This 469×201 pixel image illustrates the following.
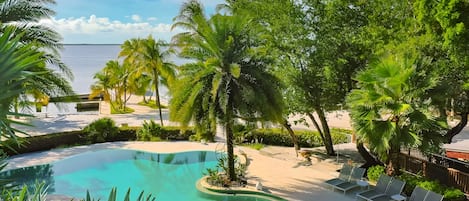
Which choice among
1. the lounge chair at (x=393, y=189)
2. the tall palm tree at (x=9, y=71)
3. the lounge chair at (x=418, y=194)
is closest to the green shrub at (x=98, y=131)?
the lounge chair at (x=393, y=189)

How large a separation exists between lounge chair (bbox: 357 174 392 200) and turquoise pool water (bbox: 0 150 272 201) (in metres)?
3.35

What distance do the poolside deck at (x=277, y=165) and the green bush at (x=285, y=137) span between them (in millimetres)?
858

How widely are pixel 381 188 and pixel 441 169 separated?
2.23 meters

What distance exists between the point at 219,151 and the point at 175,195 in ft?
18.7

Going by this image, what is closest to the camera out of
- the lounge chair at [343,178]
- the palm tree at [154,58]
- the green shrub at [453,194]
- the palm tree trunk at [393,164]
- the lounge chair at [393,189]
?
the green shrub at [453,194]

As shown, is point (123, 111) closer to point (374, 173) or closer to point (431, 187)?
point (374, 173)

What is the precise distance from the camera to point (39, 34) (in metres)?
13.8

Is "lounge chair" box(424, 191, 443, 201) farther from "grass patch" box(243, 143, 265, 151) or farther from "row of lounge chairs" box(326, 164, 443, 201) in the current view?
"grass patch" box(243, 143, 265, 151)

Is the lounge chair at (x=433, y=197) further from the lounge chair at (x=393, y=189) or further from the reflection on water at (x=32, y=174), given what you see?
the reflection on water at (x=32, y=174)

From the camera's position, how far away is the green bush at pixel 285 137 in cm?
2095

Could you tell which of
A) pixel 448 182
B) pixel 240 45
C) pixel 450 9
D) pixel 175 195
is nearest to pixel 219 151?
pixel 175 195

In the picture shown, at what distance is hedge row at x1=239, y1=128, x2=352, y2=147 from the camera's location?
20953 mm

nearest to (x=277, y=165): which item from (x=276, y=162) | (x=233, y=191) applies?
(x=276, y=162)

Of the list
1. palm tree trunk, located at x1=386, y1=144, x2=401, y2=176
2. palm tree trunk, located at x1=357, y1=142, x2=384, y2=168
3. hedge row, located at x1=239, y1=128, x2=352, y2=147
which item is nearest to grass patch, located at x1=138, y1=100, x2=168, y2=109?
hedge row, located at x1=239, y1=128, x2=352, y2=147
